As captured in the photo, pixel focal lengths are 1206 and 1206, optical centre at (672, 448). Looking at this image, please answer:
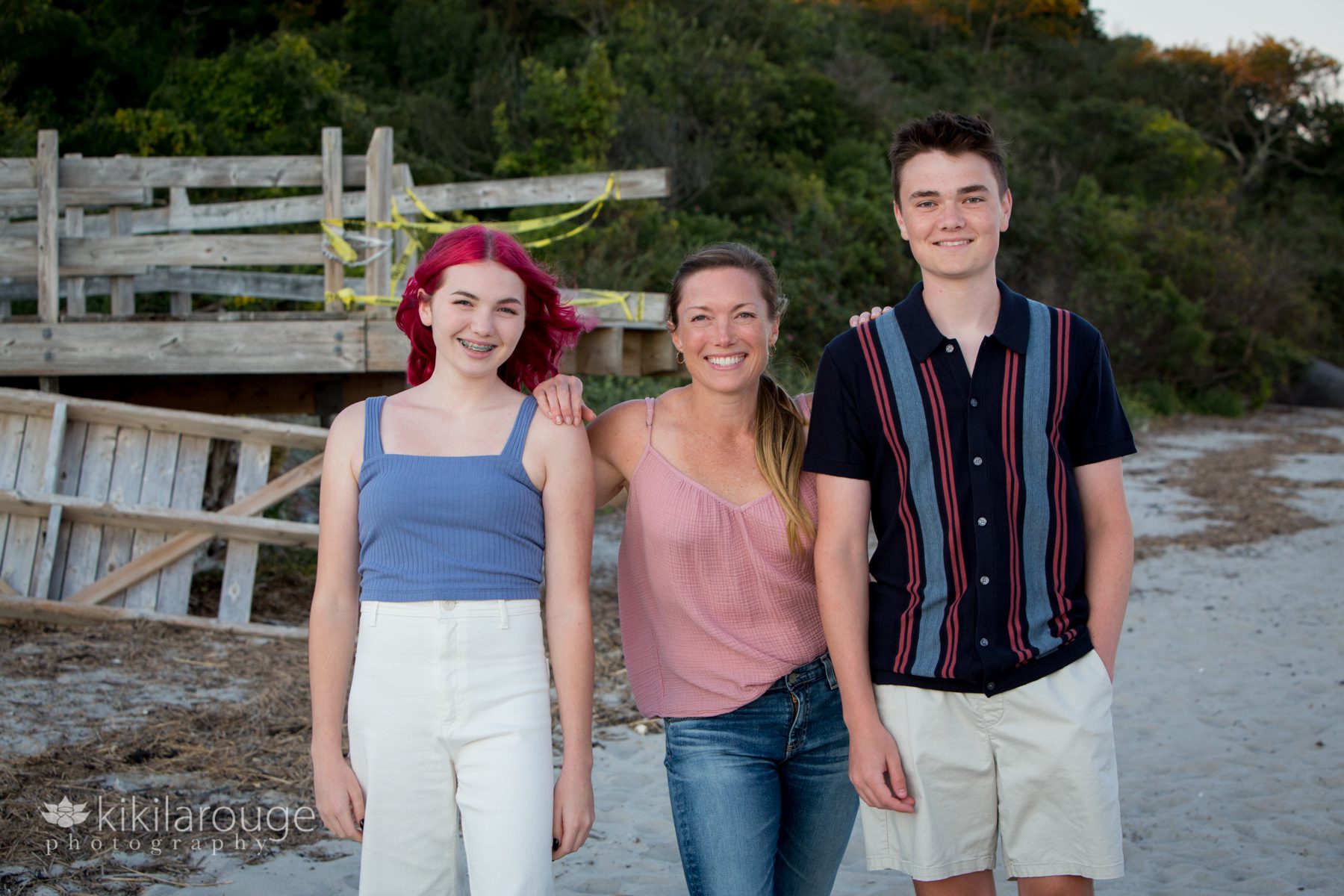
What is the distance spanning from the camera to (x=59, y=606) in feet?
20.9

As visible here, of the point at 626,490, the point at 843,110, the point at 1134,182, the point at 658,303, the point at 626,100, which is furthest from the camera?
the point at 1134,182

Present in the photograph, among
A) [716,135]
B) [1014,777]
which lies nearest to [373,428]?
[1014,777]

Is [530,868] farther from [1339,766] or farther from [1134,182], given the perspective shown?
[1134,182]

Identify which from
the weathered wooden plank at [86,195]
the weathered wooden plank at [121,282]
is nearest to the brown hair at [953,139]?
the weathered wooden plank at [86,195]

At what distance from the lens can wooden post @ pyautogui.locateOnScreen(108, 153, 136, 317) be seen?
931cm

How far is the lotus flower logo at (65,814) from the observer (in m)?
4.10

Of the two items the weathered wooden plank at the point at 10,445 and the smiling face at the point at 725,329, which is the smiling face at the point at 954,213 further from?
the weathered wooden plank at the point at 10,445

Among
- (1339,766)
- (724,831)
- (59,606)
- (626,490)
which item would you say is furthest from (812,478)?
(59,606)

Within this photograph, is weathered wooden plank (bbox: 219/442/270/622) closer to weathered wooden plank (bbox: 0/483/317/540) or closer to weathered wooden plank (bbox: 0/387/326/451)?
weathered wooden plank (bbox: 0/483/317/540)

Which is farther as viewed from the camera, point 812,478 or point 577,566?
point 812,478

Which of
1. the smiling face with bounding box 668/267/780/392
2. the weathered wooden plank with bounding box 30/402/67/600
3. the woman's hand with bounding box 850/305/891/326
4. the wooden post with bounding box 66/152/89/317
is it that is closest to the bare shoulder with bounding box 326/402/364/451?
the smiling face with bounding box 668/267/780/392

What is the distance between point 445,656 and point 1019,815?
3.82 feet

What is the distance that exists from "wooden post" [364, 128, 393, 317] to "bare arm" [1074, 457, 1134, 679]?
5622mm

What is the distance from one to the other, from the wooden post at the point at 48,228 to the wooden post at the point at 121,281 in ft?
Result: 6.43
